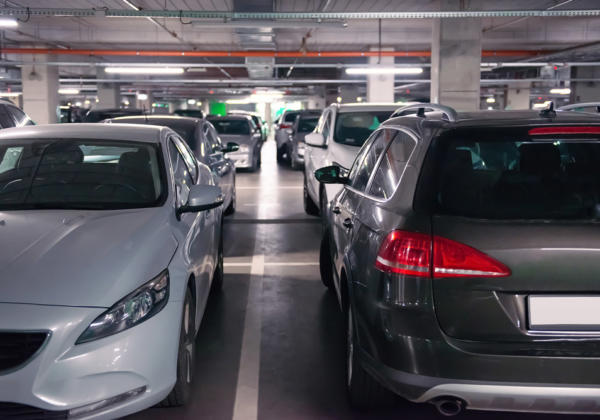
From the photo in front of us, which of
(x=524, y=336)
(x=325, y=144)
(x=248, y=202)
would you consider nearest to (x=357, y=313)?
(x=524, y=336)

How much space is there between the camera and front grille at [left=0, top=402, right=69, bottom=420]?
270 centimetres

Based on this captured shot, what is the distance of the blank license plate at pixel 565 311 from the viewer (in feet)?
8.74

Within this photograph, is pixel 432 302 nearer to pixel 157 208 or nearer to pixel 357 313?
pixel 357 313

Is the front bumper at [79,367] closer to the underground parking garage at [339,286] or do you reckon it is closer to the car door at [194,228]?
the underground parking garage at [339,286]

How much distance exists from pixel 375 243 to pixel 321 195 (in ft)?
18.5

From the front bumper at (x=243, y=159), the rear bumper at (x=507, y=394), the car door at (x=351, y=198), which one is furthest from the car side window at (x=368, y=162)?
the front bumper at (x=243, y=159)

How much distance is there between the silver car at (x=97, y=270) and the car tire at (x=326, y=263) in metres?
1.26

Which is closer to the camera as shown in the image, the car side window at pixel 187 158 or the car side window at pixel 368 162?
the car side window at pixel 368 162

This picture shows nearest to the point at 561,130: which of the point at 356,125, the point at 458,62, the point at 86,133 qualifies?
the point at 86,133

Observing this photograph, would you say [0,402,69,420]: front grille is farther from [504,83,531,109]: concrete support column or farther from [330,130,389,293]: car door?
[504,83,531,109]: concrete support column

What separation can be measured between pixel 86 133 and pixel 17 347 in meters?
2.13

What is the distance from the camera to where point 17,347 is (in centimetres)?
274

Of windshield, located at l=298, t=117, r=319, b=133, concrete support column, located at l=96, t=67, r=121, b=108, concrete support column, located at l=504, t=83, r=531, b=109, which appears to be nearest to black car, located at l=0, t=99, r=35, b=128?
windshield, located at l=298, t=117, r=319, b=133

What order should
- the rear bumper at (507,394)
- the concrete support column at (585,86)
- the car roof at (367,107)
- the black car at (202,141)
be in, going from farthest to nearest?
1. the concrete support column at (585,86)
2. the car roof at (367,107)
3. the black car at (202,141)
4. the rear bumper at (507,394)
